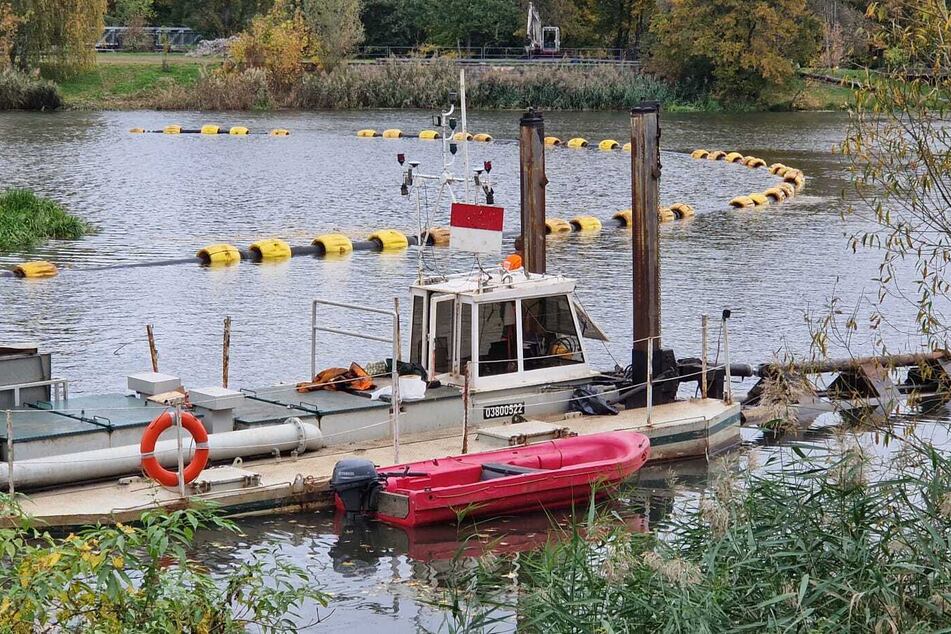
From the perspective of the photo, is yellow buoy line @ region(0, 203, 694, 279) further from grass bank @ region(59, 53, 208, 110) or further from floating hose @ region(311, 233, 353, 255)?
grass bank @ region(59, 53, 208, 110)

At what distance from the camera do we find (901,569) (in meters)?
9.73

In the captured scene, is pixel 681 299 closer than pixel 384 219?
Yes

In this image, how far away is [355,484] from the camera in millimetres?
15492

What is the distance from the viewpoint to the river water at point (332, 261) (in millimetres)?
23391

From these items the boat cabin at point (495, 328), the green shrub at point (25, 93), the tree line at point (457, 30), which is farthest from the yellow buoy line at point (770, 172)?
the green shrub at point (25, 93)

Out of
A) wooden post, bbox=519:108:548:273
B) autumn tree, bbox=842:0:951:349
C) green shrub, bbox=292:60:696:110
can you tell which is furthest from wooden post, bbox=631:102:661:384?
green shrub, bbox=292:60:696:110

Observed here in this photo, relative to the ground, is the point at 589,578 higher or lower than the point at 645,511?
higher

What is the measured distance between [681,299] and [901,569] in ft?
71.5

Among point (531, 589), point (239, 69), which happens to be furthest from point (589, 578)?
point (239, 69)

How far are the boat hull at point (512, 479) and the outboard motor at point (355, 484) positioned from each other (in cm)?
19

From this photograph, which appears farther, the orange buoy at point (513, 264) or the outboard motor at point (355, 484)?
the orange buoy at point (513, 264)

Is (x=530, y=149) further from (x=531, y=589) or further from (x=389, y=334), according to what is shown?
(x=531, y=589)

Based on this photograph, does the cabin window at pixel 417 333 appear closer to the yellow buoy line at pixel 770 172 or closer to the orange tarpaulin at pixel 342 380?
the orange tarpaulin at pixel 342 380

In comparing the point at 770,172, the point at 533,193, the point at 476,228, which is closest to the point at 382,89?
the point at 770,172
